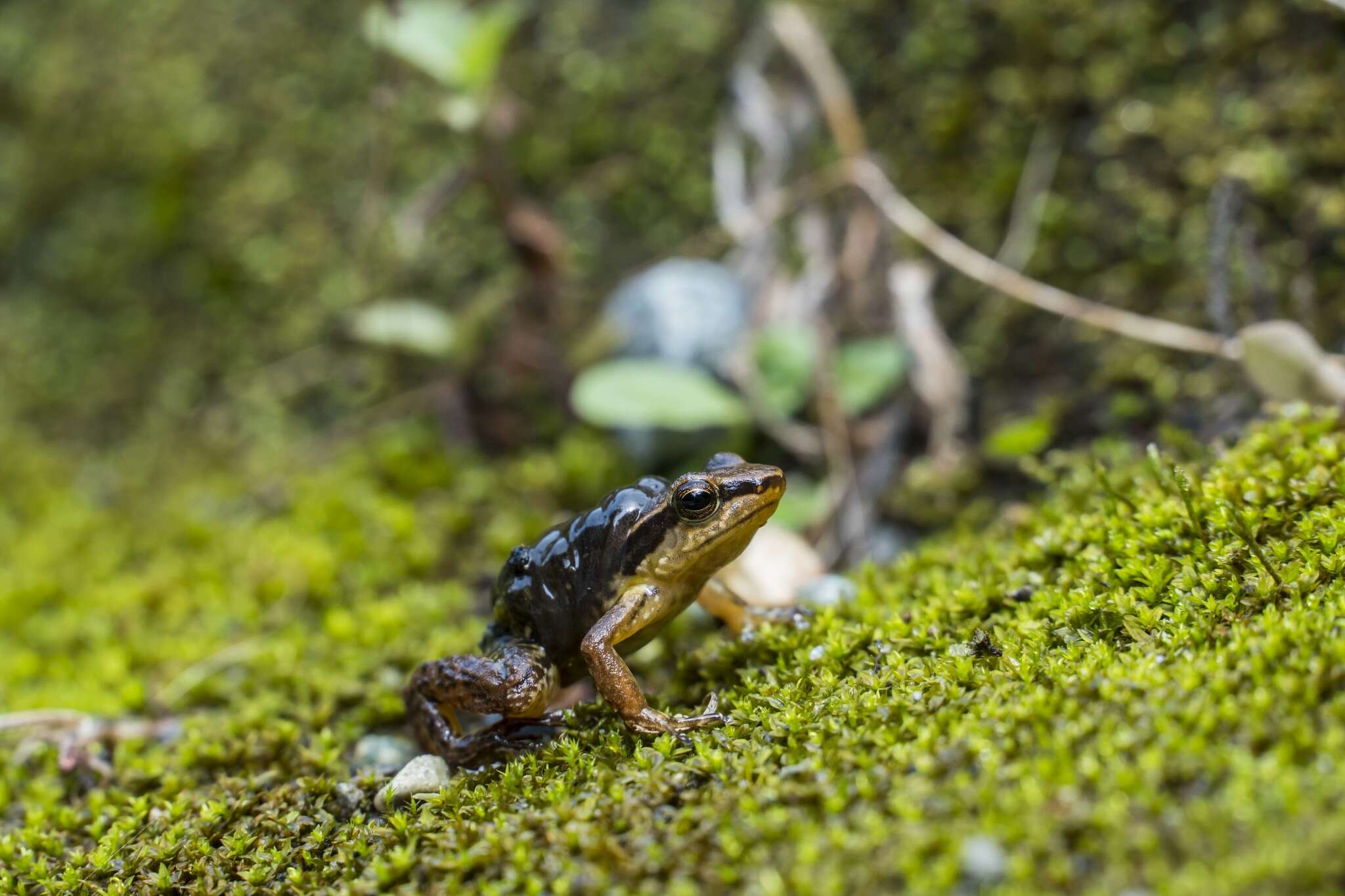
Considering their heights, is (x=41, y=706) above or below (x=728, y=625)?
above

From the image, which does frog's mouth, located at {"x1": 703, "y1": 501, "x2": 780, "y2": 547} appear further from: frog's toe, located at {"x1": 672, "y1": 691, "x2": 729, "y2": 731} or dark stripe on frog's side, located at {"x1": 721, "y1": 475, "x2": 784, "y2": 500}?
frog's toe, located at {"x1": 672, "y1": 691, "x2": 729, "y2": 731}

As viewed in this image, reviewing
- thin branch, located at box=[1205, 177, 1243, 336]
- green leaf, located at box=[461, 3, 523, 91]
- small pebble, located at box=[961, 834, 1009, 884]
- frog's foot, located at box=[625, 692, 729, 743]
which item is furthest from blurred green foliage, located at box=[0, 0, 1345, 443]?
small pebble, located at box=[961, 834, 1009, 884]

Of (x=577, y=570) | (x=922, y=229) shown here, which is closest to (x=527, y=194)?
(x=922, y=229)

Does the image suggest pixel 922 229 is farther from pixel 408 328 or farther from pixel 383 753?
pixel 383 753

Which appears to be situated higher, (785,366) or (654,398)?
(654,398)

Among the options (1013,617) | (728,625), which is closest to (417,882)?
(728,625)

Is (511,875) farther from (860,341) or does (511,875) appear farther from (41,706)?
(860,341)
